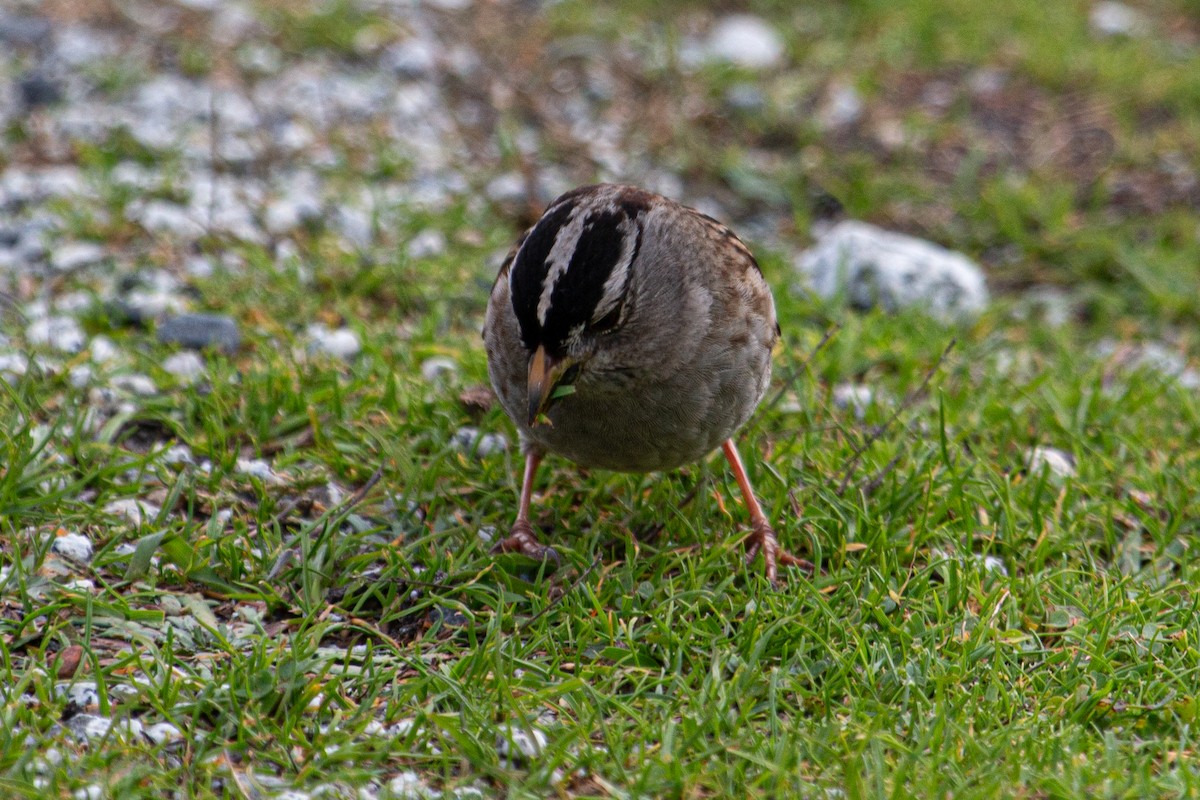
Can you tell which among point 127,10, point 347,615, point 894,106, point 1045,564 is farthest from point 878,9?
point 347,615

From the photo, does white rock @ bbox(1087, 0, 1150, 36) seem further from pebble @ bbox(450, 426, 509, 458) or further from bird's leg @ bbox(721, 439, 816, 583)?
pebble @ bbox(450, 426, 509, 458)

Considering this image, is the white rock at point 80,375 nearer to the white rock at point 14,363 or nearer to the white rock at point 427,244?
the white rock at point 14,363

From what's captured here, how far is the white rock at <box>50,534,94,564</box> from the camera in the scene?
14.9ft

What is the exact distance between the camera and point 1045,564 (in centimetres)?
496

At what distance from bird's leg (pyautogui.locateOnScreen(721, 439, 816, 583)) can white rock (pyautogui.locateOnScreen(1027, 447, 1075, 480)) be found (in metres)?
1.20

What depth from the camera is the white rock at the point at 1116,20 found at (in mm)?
10266

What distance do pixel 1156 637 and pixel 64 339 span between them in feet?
15.0

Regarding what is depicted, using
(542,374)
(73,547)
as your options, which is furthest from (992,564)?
(73,547)

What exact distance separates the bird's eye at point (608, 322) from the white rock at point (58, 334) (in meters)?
2.66

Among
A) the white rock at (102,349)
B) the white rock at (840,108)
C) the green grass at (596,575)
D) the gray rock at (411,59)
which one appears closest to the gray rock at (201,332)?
the green grass at (596,575)

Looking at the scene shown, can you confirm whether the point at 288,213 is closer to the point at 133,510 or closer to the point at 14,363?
the point at 14,363

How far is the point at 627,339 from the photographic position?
4508 millimetres

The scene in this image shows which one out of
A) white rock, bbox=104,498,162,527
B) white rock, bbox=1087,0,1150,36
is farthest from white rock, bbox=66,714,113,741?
white rock, bbox=1087,0,1150,36

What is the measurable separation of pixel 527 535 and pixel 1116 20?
307 inches
